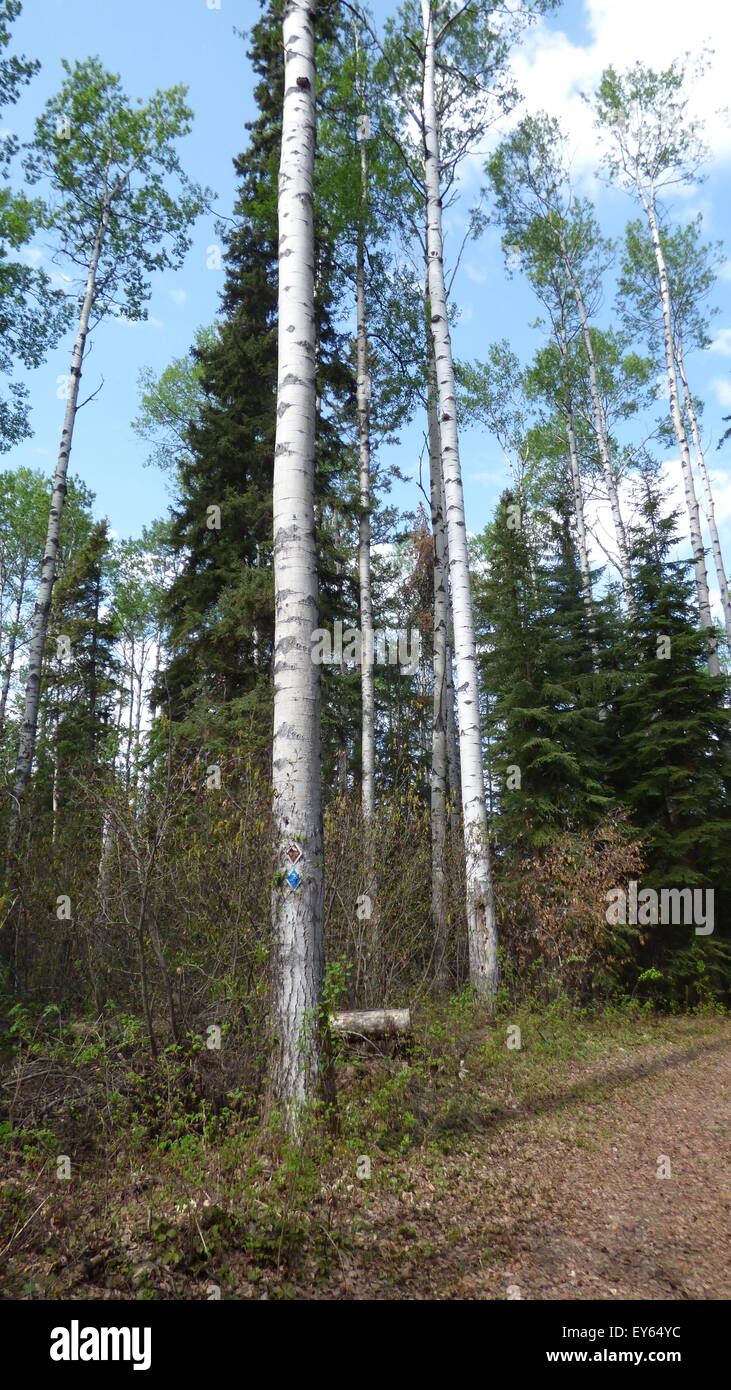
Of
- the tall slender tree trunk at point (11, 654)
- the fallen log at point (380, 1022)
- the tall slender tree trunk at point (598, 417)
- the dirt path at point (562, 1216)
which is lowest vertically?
the dirt path at point (562, 1216)

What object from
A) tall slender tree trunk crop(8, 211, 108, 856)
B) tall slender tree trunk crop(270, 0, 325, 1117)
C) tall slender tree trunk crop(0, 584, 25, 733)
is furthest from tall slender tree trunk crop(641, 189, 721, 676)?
tall slender tree trunk crop(0, 584, 25, 733)

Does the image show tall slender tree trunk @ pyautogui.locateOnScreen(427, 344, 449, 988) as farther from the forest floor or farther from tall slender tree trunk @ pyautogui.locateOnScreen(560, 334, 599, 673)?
tall slender tree trunk @ pyautogui.locateOnScreen(560, 334, 599, 673)

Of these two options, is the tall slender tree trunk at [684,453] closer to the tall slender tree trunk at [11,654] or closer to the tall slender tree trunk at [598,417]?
the tall slender tree trunk at [598,417]

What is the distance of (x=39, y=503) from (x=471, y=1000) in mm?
19996

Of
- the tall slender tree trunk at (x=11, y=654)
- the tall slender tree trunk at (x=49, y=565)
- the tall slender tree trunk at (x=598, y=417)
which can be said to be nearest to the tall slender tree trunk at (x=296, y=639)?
the tall slender tree trunk at (x=49, y=565)

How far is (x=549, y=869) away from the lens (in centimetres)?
985

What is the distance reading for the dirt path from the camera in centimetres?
318

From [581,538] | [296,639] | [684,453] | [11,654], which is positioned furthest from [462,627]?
[11,654]

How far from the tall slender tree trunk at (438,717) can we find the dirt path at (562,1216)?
239cm

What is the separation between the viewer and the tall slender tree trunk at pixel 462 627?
822 cm

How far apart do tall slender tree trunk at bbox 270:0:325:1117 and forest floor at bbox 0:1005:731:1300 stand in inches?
23.0

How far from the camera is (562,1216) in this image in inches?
153

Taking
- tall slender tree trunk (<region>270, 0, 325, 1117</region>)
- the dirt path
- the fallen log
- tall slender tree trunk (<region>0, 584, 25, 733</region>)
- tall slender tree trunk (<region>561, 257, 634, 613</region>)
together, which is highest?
tall slender tree trunk (<region>561, 257, 634, 613</region>)

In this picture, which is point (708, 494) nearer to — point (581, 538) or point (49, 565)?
point (581, 538)
